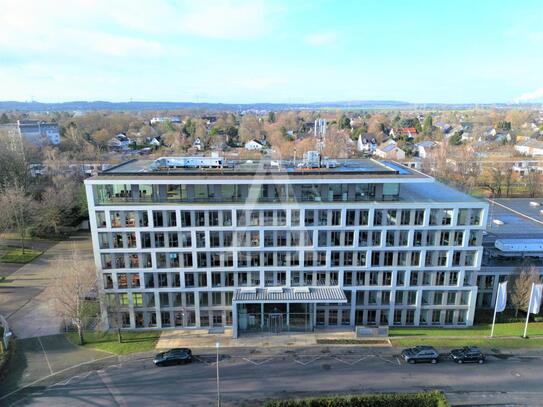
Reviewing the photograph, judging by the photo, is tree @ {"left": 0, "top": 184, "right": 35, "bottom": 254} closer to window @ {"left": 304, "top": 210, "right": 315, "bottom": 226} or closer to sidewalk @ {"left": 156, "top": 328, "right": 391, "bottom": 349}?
sidewalk @ {"left": 156, "top": 328, "right": 391, "bottom": 349}

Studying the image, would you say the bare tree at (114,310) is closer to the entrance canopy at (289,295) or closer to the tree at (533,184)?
the entrance canopy at (289,295)

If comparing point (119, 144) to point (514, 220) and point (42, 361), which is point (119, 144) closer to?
point (42, 361)

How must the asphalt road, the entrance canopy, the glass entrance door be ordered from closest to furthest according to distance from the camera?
the asphalt road → the entrance canopy → the glass entrance door

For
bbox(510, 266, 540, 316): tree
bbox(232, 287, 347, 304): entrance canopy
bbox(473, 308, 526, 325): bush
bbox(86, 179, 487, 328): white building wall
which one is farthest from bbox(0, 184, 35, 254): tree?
bbox(510, 266, 540, 316): tree

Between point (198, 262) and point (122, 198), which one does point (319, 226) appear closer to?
point (198, 262)

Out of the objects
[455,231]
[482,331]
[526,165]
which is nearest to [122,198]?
[455,231]

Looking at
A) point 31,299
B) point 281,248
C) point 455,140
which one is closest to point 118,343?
point 31,299

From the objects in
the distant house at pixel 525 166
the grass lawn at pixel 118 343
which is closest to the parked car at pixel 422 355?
the grass lawn at pixel 118 343
